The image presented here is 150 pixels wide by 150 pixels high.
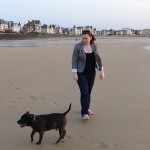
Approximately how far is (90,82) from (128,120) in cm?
87

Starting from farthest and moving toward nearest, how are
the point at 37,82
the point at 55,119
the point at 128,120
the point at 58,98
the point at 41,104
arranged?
the point at 37,82 < the point at 58,98 < the point at 41,104 < the point at 128,120 < the point at 55,119

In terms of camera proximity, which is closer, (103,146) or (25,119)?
(25,119)

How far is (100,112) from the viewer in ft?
19.4

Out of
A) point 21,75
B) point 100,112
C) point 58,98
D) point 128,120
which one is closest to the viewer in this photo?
point 128,120

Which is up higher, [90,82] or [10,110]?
[90,82]

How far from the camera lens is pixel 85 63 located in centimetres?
552

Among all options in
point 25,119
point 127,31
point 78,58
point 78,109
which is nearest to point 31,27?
point 127,31

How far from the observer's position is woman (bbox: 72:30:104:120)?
5453 millimetres

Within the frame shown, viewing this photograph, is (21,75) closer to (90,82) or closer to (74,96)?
(74,96)

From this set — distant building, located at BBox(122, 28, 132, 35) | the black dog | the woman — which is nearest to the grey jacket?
the woman

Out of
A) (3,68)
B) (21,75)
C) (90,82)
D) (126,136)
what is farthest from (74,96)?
(3,68)

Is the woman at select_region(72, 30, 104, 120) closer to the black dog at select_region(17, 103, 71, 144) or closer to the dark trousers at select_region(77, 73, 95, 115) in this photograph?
the dark trousers at select_region(77, 73, 95, 115)

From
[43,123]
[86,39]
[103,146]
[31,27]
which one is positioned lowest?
[103,146]

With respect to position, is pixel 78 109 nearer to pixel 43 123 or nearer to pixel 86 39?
pixel 86 39
